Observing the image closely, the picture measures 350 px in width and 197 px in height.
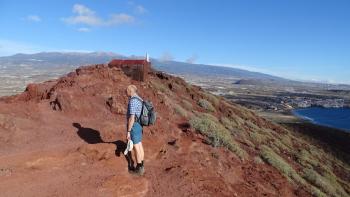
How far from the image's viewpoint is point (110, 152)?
11.5m

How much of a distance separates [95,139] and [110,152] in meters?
1.93

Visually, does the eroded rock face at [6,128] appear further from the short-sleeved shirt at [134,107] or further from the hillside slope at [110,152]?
the short-sleeved shirt at [134,107]

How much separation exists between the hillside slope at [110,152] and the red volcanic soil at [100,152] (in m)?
0.02

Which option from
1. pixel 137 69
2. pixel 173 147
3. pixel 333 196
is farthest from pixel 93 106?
pixel 333 196

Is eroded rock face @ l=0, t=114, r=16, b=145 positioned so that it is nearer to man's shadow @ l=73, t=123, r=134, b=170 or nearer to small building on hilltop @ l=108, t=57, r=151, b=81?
man's shadow @ l=73, t=123, r=134, b=170

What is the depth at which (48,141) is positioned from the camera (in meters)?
13.0

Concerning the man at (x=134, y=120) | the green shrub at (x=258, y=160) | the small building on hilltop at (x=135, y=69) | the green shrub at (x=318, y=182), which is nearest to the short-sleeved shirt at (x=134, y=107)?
the man at (x=134, y=120)

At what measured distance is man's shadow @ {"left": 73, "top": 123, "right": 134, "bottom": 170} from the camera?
37.9 ft

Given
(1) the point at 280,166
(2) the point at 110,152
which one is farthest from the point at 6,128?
(1) the point at 280,166

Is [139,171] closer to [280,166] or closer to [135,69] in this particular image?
[280,166]

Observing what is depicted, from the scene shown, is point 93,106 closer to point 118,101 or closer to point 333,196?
point 118,101

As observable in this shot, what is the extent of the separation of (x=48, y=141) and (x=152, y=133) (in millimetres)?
3530

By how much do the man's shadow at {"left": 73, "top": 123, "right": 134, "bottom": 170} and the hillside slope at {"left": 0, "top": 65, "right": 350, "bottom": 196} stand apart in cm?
3

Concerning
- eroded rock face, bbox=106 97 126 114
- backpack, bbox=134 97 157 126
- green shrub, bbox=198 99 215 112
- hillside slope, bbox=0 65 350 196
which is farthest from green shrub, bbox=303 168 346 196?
backpack, bbox=134 97 157 126
